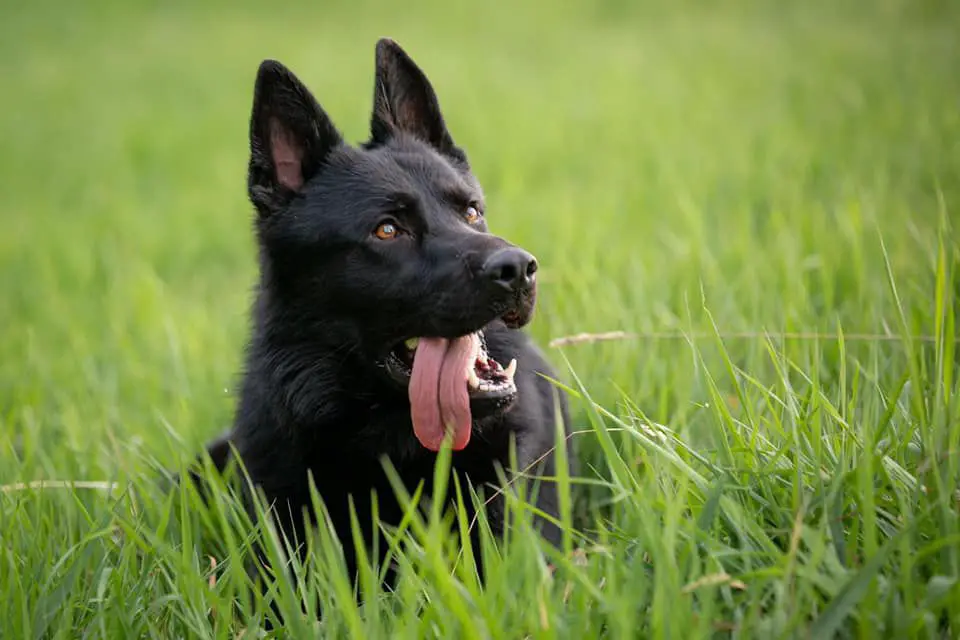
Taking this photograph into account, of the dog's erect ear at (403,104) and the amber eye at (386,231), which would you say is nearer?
the amber eye at (386,231)

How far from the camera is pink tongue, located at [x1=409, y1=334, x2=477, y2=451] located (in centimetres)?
280

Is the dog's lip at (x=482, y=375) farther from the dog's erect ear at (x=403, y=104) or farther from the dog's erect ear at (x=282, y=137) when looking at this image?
the dog's erect ear at (x=403, y=104)

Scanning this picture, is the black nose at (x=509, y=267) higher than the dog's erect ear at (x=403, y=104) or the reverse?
the reverse

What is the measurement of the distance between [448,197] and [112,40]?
19019 mm

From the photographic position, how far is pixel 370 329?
10.2 feet

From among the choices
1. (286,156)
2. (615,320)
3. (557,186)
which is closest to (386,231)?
(286,156)

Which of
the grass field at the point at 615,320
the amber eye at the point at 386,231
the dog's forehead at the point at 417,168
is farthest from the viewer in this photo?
the dog's forehead at the point at 417,168

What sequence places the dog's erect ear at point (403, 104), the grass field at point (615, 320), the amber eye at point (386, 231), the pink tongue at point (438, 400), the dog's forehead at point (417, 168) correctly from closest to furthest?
the grass field at point (615, 320) → the pink tongue at point (438, 400) → the amber eye at point (386, 231) → the dog's forehead at point (417, 168) → the dog's erect ear at point (403, 104)

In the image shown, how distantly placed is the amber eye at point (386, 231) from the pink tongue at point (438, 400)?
18.7 inches

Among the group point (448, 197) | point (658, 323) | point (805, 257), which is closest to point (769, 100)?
point (805, 257)

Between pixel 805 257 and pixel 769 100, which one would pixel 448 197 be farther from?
pixel 769 100

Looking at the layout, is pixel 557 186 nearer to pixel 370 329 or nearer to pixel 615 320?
pixel 615 320

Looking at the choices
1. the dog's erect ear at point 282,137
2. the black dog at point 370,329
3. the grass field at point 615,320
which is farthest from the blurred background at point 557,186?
the dog's erect ear at point 282,137

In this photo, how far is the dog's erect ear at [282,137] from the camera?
10.6 feet
